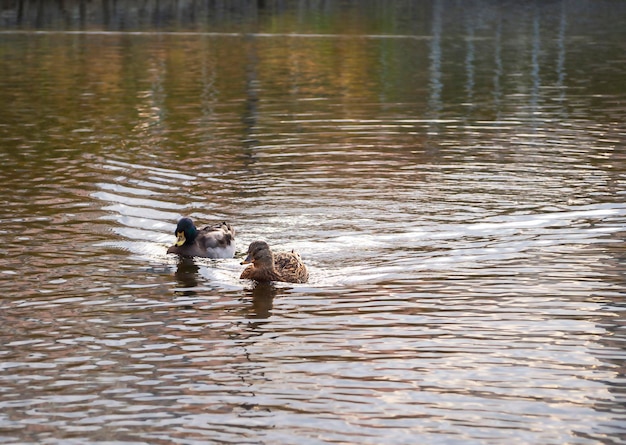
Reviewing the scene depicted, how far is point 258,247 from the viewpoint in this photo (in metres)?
15.9

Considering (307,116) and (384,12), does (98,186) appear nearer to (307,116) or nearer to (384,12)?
(307,116)

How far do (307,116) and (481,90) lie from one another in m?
7.45

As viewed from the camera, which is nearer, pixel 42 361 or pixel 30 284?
pixel 42 361

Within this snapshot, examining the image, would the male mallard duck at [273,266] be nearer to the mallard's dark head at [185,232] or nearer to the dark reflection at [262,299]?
the dark reflection at [262,299]

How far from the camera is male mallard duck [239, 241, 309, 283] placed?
15766 millimetres

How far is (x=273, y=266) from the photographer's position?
15836 mm

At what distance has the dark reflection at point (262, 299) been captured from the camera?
576 inches

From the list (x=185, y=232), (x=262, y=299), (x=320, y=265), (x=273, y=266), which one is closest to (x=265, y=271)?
(x=273, y=266)

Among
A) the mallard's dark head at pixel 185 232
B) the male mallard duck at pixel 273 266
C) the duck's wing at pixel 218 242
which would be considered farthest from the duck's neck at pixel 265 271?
the mallard's dark head at pixel 185 232

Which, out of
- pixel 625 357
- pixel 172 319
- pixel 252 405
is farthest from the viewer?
pixel 172 319

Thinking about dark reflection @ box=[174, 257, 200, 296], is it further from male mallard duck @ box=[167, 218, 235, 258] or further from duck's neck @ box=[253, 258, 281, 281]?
duck's neck @ box=[253, 258, 281, 281]

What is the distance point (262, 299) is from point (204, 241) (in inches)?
77.4

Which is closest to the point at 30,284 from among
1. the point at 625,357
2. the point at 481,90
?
the point at 625,357

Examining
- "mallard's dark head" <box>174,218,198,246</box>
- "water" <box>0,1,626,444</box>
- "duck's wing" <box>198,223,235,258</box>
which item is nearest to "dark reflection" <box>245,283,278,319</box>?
"water" <box>0,1,626,444</box>
